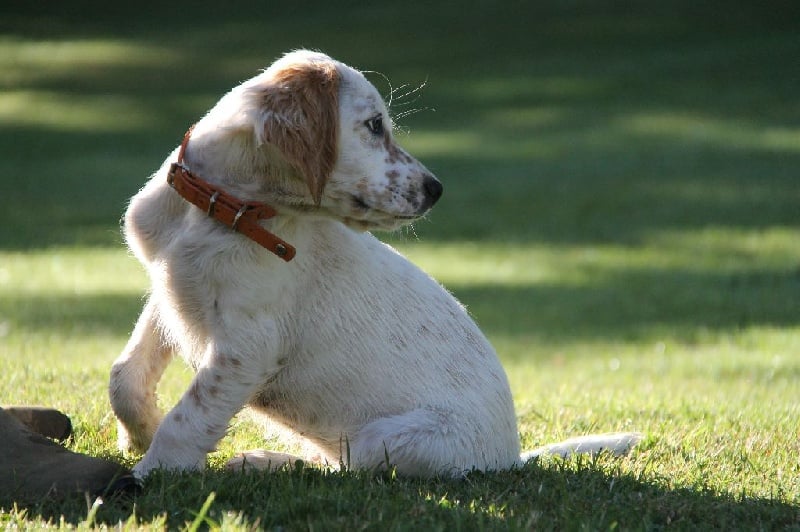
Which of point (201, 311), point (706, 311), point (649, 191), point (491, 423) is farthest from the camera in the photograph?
point (649, 191)

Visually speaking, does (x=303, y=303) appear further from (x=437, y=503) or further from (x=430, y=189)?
(x=437, y=503)

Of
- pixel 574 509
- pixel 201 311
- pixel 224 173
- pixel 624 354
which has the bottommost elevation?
pixel 624 354

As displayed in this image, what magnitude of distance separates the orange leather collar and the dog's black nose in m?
0.53

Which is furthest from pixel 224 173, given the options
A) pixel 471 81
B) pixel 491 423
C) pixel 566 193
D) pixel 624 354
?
pixel 471 81

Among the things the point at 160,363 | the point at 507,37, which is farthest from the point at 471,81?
the point at 160,363

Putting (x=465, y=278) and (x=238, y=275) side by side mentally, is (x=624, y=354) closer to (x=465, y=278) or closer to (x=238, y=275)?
(x=465, y=278)

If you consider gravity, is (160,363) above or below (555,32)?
below

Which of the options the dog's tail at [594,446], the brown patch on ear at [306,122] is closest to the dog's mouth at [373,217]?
the brown patch on ear at [306,122]

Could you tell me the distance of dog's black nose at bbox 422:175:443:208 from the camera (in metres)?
4.14

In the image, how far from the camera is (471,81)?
20.1 m

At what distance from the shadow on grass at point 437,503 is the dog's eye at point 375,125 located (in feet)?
4.09

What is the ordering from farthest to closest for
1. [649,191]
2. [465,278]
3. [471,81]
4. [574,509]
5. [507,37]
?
[507,37] → [471,81] → [649,191] → [465,278] → [574,509]

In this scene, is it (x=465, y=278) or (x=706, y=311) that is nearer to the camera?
(x=706, y=311)

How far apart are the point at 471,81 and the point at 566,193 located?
20.6 ft
